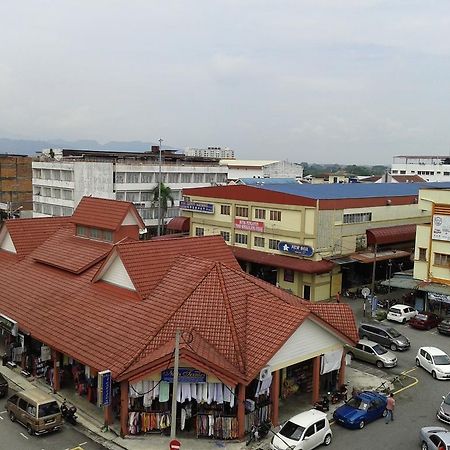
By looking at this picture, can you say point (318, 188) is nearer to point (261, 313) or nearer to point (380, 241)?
point (380, 241)

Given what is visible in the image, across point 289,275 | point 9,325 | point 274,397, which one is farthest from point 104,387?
point 289,275

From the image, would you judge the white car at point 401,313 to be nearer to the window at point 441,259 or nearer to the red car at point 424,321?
the red car at point 424,321

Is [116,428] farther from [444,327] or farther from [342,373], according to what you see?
[444,327]

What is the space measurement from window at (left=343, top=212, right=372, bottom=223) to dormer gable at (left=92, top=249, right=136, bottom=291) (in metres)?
28.0

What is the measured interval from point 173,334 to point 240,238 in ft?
110

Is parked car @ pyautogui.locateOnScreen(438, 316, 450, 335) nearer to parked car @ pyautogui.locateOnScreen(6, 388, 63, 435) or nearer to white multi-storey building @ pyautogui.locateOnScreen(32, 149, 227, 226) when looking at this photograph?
parked car @ pyautogui.locateOnScreen(6, 388, 63, 435)

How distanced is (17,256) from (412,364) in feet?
93.5

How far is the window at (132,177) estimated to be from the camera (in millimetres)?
80375

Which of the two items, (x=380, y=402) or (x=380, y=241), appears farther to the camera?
(x=380, y=241)

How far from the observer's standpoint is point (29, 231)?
137 ft

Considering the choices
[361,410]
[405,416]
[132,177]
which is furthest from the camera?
[132,177]

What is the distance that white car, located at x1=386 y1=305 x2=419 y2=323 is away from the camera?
43.6 meters

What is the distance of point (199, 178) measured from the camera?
9194 cm

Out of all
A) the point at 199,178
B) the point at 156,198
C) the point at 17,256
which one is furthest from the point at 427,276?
the point at 199,178
